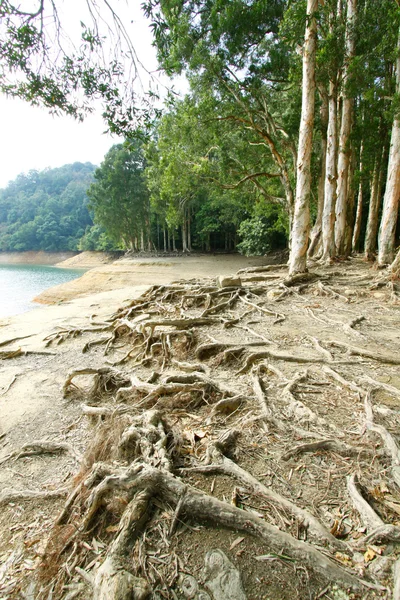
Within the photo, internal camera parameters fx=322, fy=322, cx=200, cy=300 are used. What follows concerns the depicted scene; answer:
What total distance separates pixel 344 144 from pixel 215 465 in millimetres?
12448

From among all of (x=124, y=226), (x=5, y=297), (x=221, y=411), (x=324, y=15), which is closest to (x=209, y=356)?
(x=221, y=411)

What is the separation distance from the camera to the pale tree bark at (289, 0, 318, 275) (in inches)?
309

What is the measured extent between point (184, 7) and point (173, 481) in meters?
14.6

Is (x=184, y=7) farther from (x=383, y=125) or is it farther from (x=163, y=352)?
(x=163, y=352)

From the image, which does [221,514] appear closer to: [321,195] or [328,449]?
[328,449]

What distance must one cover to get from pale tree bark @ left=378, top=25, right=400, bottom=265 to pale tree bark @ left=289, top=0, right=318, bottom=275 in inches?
99.3

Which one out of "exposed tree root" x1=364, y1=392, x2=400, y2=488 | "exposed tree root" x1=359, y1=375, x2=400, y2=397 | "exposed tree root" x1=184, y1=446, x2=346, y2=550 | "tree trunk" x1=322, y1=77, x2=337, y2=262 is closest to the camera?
"exposed tree root" x1=184, y1=446, x2=346, y2=550

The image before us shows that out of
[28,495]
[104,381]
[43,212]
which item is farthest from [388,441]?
[43,212]

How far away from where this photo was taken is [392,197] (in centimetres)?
901

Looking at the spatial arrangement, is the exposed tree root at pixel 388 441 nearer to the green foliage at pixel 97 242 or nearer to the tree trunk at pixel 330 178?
the tree trunk at pixel 330 178

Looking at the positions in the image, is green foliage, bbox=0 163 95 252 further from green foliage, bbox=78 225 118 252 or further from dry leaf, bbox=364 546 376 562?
dry leaf, bbox=364 546 376 562

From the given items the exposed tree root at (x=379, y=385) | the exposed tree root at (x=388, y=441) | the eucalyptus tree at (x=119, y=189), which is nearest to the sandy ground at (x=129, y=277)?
the eucalyptus tree at (x=119, y=189)

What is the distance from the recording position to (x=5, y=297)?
19484mm

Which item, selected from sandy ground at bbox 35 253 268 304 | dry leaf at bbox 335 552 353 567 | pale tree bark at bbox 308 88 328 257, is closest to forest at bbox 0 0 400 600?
dry leaf at bbox 335 552 353 567
